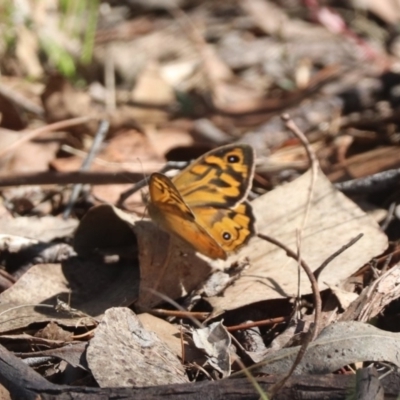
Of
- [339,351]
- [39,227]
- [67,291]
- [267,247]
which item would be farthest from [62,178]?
[339,351]

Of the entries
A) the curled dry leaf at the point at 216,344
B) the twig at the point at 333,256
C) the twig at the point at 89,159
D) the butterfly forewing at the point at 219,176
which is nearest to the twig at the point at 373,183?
the butterfly forewing at the point at 219,176

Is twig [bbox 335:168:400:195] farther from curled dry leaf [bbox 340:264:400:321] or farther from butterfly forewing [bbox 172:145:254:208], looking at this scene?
curled dry leaf [bbox 340:264:400:321]

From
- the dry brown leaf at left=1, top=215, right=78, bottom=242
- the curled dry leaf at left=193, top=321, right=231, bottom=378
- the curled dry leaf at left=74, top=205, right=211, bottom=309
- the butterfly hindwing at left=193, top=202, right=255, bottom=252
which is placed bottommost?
the dry brown leaf at left=1, top=215, right=78, bottom=242

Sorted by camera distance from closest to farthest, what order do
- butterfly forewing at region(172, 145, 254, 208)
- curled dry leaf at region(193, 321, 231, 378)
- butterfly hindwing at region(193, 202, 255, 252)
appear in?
1. curled dry leaf at region(193, 321, 231, 378)
2. butterfly hindwing at region(193, 202, 255, 252)
3. butterfly forewing at region(172, 145, 254, 208)

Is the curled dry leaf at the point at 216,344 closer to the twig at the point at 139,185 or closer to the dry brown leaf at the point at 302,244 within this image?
the dry brown leaf at the point at 302,244

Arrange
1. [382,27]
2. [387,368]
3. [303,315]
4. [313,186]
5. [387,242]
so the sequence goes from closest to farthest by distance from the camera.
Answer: [387,368]
[303,315]
[387,242]
[313,186]
[382,27]

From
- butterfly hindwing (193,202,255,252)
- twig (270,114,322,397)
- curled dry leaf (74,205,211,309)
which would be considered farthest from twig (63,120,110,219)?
twig (270,114,322,397)

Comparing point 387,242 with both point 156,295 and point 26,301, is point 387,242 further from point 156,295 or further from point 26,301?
point 26,301

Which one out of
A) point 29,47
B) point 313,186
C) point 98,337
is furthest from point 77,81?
point 98,337
